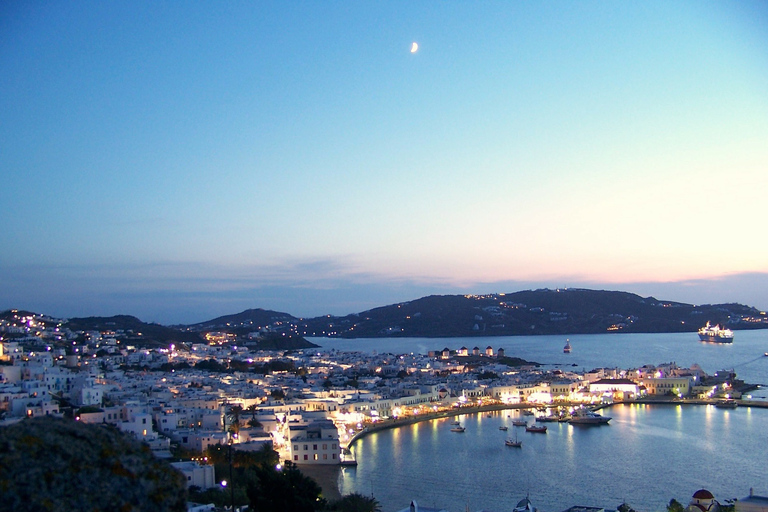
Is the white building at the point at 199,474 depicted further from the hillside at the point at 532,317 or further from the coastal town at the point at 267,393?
the hillside at the point at 532,317

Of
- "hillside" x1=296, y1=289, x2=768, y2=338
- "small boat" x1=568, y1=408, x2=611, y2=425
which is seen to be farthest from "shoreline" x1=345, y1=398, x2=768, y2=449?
"hillside" x1=296, y1=289, x2=768, y2=338

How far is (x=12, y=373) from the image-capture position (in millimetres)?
12906

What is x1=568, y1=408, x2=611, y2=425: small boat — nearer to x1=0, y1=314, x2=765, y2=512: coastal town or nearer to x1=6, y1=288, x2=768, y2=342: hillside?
x1=0, y1=314, x2=765, y2=512: coastal town

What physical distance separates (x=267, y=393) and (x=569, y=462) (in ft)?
25.3

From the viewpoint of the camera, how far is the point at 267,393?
15523 millimetres

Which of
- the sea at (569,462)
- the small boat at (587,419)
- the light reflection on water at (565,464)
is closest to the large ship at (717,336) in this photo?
the sea at (569,462)

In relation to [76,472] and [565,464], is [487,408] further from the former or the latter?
[76,472]

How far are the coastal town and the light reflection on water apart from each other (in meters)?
0.71

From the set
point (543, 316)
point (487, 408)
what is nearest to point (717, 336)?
point (543, 316)

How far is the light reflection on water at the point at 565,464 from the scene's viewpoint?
7.96m

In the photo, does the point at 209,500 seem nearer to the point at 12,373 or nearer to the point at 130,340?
the point at 12,373

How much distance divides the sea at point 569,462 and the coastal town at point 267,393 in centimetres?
63

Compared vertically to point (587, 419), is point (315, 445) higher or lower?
higher

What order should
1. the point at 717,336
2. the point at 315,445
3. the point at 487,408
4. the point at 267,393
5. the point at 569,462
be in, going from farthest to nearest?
the point at 717,336 → the point at 487,408 → the point at 267,393 → the point at 569,462 → the point at 315,445
